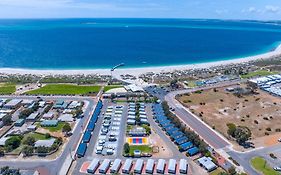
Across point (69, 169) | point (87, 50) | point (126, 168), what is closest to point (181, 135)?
point (126, 168)

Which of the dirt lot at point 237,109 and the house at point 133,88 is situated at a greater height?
the house at point 133,88

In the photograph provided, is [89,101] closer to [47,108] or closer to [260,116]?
[47,108]

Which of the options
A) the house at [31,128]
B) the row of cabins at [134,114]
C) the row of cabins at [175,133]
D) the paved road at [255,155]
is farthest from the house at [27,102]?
the paved road at [255,155]

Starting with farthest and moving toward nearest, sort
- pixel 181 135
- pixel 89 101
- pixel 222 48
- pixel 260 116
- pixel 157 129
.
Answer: pixel 222 48, pixel 89 101, pixel 260 116, pixel 157 129, pixel 181 135

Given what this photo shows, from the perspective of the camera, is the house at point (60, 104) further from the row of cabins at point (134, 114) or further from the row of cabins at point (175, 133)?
the row of cabins at point (175, 133)

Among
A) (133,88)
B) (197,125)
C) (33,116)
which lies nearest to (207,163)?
(197,125)

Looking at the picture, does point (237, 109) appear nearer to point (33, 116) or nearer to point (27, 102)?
point (33, 116)
